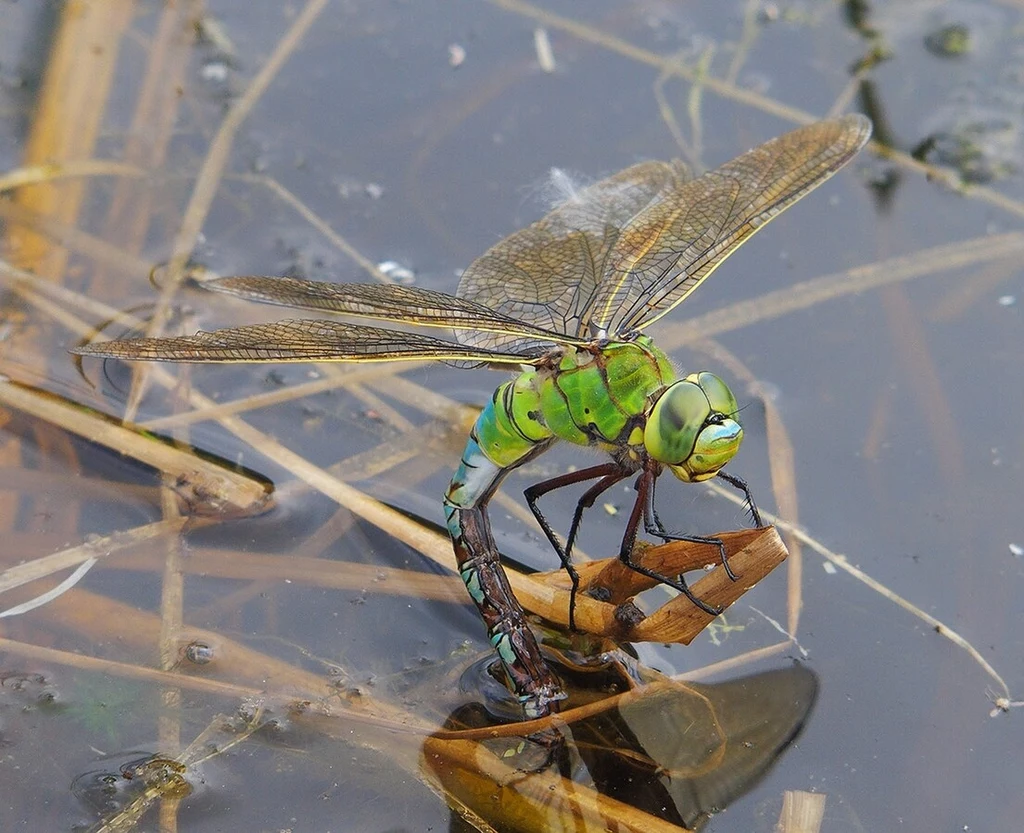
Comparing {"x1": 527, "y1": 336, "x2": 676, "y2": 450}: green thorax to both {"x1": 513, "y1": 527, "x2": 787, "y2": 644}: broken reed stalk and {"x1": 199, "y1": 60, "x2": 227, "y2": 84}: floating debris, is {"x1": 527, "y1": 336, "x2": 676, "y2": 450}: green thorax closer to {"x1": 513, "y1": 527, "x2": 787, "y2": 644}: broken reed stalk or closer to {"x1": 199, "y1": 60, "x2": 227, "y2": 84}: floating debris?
{"x1": 513, "y1": 527, "x2": 787, "y2": 644}: broken reed stalk

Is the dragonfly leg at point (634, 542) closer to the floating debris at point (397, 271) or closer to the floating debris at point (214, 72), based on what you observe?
the floating debris at point (397, 271)

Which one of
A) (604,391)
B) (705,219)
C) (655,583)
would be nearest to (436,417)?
(604,391)

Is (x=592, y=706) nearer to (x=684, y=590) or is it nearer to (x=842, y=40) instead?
(x=684, y=590)

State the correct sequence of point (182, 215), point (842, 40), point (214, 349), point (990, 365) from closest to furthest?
point (214, 349), point (990, 365), point (182, 215), point (842, 40)

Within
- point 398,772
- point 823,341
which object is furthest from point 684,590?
point 823,341

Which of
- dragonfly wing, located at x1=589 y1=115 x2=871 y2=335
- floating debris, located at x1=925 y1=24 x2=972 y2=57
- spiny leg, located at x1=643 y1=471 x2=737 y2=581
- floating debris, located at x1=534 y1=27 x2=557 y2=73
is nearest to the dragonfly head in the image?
spiny leg, located at x1=643 y1=471 x2=737 y2=581

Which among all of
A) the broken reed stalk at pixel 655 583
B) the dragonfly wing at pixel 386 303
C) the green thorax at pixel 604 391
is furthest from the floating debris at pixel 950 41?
the broken reed stalk at pixel 655 583

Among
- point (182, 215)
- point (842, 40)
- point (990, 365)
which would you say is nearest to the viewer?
point (990, 365)
